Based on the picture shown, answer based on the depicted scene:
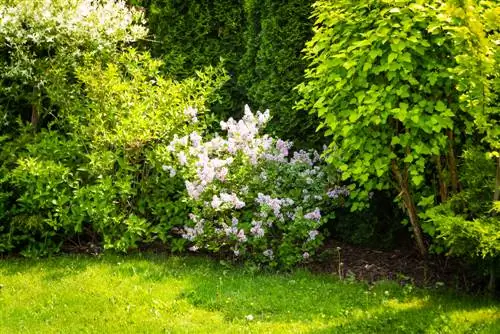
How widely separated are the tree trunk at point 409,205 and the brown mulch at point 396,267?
168mm

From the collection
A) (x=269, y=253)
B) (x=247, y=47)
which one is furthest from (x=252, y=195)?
(x=247, y=47)

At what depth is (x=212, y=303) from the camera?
497 cm

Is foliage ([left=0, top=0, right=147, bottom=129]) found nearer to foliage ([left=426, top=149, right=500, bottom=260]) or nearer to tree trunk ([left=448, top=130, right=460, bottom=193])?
tree trunk ([left=448, top=130, right=460, bottom=193])

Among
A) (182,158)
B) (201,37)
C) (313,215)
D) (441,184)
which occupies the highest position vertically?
(201,37)

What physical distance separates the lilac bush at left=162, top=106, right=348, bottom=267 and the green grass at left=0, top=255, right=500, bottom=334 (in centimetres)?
28

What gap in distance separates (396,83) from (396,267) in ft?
6.44

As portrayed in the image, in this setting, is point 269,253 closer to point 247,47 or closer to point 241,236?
point 241,236

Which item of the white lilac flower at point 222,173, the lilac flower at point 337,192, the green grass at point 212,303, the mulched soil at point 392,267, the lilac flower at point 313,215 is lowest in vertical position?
the green grass at point 212,303

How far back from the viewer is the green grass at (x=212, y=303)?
4.56m

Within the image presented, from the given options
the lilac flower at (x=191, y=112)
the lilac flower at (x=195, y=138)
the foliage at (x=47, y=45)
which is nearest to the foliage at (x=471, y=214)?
the lilac flower at (x=195, y=138)

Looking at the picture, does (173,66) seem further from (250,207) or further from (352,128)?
(352,128)

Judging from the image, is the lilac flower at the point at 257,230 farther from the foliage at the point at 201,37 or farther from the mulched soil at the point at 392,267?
the foliage at the point at 201,37

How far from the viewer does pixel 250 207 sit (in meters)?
6.31

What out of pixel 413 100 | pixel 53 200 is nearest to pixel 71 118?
pixel 53 200
